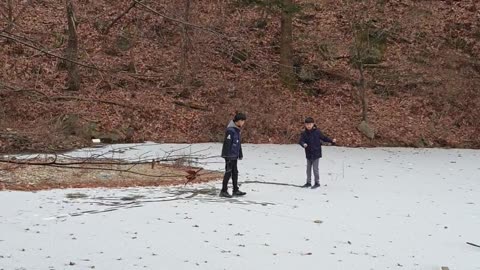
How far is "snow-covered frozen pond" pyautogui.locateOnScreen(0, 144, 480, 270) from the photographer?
6855 millimetres

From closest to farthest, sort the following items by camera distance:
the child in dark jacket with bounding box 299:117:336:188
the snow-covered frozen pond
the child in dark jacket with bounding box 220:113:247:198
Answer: the snow-covered frozen pond, the child in dark jacket with bounding box 220:113:247:198, the child in dark jacket with bounding box 299:117:336:188

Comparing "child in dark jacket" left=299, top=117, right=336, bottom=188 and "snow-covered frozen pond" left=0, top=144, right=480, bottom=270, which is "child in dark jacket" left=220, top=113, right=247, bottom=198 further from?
"child in dark jacket" left=299, top=117, right=336, bottom=188

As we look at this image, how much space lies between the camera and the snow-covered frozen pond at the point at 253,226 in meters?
6.86

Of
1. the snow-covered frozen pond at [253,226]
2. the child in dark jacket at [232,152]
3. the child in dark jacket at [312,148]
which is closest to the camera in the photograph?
the snow-covered frozen pond at [253,226]

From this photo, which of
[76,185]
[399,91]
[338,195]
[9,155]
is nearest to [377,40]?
[399,91]

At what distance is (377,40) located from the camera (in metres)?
26.9

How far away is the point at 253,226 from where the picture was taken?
28.5ft

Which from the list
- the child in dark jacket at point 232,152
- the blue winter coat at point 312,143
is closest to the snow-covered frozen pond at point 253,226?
the child in dark jacket at point 232,152

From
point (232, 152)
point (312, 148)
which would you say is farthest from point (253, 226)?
point (312, 148)

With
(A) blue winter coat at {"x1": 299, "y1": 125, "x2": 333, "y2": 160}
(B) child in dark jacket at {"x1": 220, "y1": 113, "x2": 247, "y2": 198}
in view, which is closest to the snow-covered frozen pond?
(B) child in dark jacket at {"x1": 220, "y1": 113, "x2": 247, "y2": 198}

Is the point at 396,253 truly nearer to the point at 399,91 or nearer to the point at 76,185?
the point at 76,185

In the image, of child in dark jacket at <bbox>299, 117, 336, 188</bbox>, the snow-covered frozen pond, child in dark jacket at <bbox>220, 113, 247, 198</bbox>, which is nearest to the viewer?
the snow-covered frozen pond

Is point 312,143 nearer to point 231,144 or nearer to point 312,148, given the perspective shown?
point 312,148

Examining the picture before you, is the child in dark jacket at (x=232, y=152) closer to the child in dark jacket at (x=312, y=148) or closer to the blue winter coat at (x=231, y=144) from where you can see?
the blue winter coat at (x=231, y=144)
